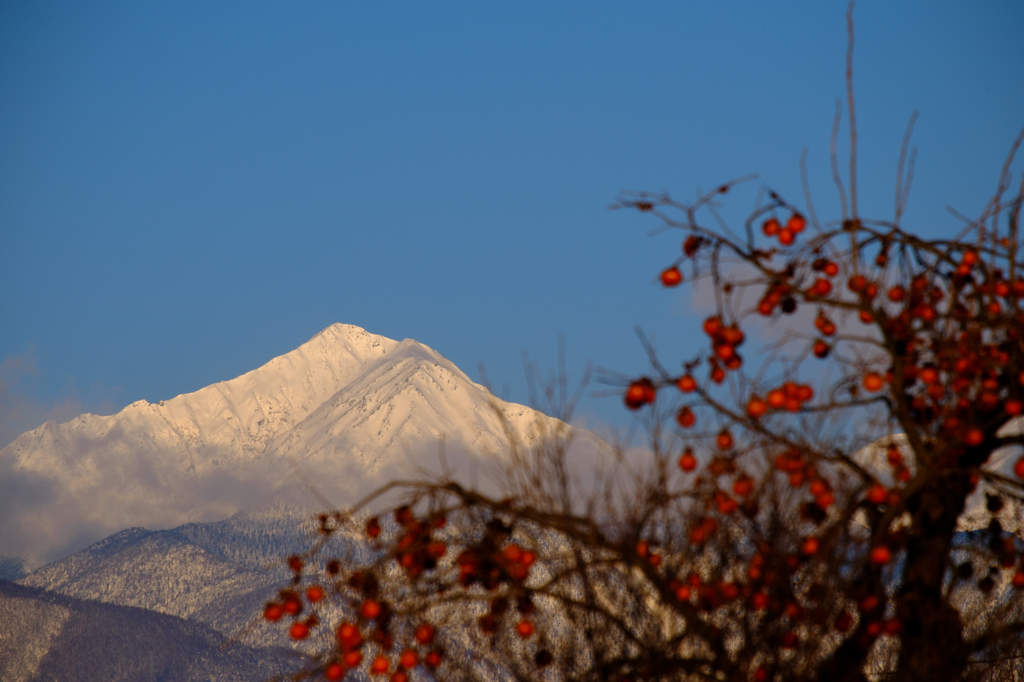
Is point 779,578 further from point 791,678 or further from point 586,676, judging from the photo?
point 586,676

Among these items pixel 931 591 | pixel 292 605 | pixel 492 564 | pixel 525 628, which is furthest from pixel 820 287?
pixel 292 605

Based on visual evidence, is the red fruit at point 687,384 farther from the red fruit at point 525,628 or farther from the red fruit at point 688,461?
the red fruit at point 525,628

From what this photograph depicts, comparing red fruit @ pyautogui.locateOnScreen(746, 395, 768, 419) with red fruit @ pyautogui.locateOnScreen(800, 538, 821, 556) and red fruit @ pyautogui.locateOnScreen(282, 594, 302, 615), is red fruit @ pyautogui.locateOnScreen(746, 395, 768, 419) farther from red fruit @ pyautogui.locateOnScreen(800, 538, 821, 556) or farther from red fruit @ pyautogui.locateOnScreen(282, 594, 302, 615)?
red fruit @ pyautogui.locateOnScreen(282, 594, 302, 615)

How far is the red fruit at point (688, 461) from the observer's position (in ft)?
16.2

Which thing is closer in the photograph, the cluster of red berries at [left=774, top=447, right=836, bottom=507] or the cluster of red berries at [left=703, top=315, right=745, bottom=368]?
the cluster of red berries at [left=774, top=447, right=836, bottom=507]

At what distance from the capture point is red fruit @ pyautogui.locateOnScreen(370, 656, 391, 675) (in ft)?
16.0

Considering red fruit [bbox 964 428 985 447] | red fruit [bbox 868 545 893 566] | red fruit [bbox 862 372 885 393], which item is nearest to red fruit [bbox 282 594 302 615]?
red fruit [bbox 868 545 893 566]

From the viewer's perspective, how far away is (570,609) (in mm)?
4918

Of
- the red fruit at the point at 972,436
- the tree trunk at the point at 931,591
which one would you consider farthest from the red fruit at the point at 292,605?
the red fruit at the point at 972,436

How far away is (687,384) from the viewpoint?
15.6ft

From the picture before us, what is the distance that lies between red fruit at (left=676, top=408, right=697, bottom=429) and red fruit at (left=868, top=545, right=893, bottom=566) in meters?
1.09

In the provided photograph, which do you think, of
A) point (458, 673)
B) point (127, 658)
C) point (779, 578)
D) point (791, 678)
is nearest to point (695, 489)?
point (779, 578)

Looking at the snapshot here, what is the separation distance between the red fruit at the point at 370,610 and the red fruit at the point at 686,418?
179 centimetres

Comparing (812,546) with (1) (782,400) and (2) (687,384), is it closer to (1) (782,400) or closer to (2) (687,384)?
(1) (782,400)
